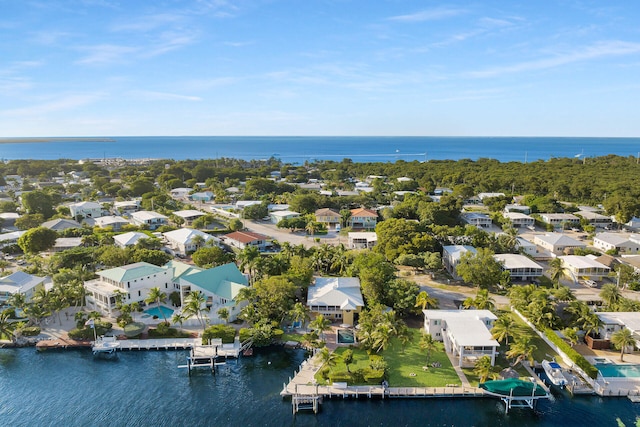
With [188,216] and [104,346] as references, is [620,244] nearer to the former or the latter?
[104,346]

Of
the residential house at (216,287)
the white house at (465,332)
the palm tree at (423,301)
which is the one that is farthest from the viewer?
the residential house at (216,287)

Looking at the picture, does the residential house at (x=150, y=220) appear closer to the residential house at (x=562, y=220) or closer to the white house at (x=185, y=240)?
the white house at (x=185, y=240)

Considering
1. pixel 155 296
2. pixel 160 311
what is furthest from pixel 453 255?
pixel 155 296

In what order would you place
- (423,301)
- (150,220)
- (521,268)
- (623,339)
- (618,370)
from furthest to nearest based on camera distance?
(150,220) → (521,268) → (423,301) → (623,339) → (618,370)

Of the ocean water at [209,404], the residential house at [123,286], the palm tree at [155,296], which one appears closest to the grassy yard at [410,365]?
the ocean water at [209,404]

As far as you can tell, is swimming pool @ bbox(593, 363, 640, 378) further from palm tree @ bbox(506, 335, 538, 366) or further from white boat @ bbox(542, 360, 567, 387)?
palm tree @ bbox(506, 335, 538, 366)

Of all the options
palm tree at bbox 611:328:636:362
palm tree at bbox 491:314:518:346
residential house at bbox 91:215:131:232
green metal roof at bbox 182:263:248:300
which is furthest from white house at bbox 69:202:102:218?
palm tree at bbox 611:328:636:362
